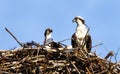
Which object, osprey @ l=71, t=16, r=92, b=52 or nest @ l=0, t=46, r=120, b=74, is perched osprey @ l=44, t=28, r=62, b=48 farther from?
nest @ l=0, t=46, r=120, b=74

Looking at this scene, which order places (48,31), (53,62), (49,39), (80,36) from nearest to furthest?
(53,62) → (80,36) → (49,39) → (48,31)

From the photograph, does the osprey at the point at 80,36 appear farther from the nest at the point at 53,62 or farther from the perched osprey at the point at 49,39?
the nest at the point at 53,62

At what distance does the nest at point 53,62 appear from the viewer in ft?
32.1

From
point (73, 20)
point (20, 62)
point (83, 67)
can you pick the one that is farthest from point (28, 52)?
point (73, 20)

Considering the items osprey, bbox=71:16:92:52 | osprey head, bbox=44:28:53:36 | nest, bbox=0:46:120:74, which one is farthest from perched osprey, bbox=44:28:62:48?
nest, bbox=0:46:120:74

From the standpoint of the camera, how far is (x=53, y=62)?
1000 centimetres

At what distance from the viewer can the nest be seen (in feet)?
32.1

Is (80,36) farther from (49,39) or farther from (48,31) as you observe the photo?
(48,31)

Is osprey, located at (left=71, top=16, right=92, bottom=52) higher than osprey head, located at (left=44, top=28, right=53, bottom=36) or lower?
lower

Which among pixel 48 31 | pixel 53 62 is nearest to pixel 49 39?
pixel 48 31

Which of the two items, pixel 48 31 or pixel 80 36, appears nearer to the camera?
pixel 80 36

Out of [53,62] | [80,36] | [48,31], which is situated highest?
[48,31]

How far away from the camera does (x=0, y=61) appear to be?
32.3 feet

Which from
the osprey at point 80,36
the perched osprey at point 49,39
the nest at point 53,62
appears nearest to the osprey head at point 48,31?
the perched osprey at point 49,39
